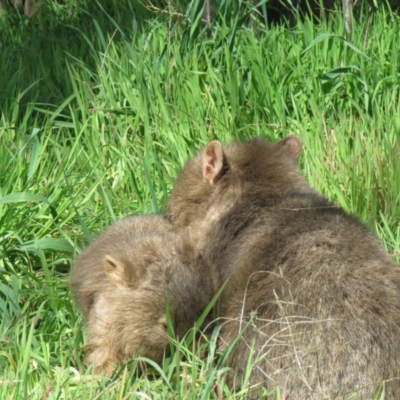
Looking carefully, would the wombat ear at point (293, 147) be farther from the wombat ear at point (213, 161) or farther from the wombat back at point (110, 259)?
the wombat back at point (110, 259)

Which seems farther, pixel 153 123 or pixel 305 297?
pixel 153 123

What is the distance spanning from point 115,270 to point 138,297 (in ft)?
0.51

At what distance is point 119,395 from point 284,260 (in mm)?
851

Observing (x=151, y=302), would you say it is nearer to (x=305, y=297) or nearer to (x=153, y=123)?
(x=305, y=297)

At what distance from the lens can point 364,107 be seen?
6102 mm

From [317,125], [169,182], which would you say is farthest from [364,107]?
[169,182]

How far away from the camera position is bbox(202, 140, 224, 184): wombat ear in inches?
187

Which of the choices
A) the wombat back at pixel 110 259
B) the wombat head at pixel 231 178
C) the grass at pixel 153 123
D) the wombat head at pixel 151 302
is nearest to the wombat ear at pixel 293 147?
the wombat head at pixel 231 178

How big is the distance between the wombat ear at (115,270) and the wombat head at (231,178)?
629mm

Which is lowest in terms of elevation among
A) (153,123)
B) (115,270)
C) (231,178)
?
(153,123)

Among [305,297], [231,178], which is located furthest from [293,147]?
[305,297]

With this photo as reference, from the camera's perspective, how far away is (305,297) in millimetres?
3793

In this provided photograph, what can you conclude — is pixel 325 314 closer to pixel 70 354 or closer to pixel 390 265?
pixel 390 265

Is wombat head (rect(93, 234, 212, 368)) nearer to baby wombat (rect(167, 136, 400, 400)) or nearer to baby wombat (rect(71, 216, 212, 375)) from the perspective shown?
baby wombat (rect(71, 216, 212, 375))
